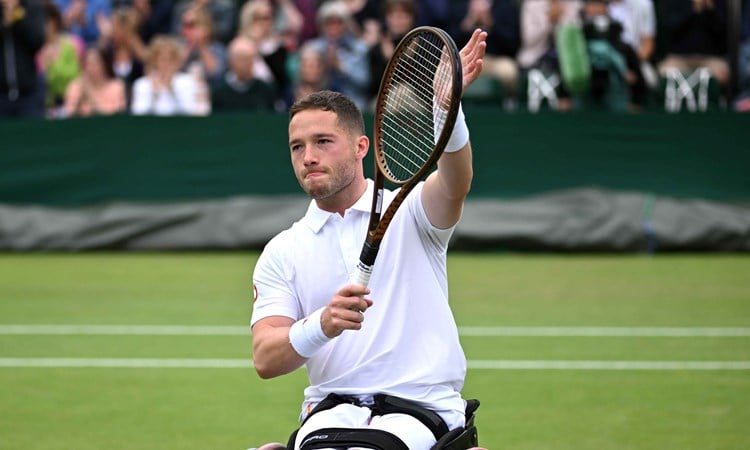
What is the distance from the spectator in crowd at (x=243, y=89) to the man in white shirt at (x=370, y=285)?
10548mm

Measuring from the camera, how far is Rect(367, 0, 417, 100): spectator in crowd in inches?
564

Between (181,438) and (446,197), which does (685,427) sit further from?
(446,197)

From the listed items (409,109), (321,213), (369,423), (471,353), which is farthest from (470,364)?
(369,423)

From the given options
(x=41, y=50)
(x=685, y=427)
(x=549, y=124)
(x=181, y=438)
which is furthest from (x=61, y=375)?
(x=41, y=50)

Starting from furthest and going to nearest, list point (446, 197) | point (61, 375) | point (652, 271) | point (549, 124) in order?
point (549, 124) → point (652, 271) → point (61, 375) → point (446, 197)

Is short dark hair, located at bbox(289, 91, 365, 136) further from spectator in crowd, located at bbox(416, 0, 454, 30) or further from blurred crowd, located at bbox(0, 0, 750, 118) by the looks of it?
spectator in crowd, located at bbox(416, 0, 454, 30)

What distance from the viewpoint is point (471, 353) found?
8656 mm

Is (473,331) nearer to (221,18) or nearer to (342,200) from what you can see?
(342,200)

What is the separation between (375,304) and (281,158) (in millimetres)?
9997

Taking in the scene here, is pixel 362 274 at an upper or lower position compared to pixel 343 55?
upper

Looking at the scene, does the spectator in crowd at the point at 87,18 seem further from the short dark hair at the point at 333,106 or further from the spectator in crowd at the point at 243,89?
the short dark hair at the point at 333,106

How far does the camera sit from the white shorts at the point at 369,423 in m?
4.02

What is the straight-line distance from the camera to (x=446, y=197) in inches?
162

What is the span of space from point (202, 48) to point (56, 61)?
1.79m
